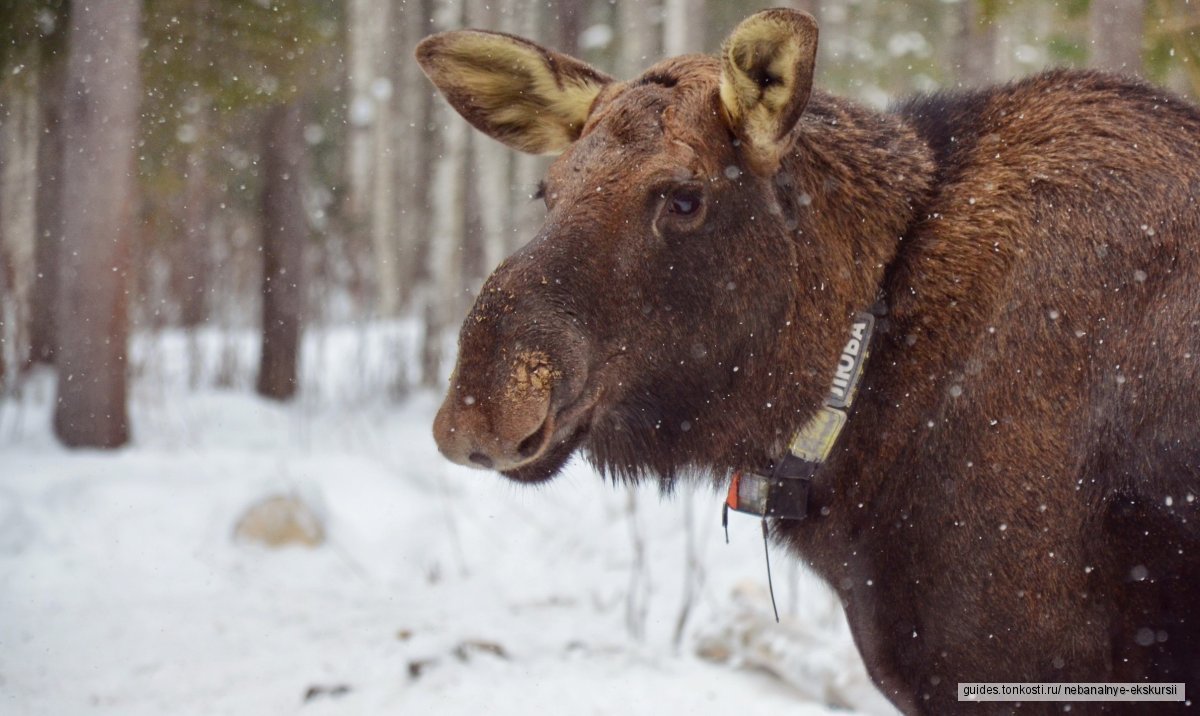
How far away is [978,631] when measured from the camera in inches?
94.5

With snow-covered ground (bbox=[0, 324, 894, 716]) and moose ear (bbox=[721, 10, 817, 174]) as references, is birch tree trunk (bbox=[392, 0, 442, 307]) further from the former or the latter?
moose ear (bbox=[721, 10, 817, 174])

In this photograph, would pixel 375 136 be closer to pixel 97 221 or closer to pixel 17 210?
pixel 17 210

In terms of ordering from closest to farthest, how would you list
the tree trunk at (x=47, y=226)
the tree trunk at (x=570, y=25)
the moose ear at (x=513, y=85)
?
the moose ear at (x=513, y=85), the tree trunk at (x=47, y=226), the tree trunk at (x=570, y=25)

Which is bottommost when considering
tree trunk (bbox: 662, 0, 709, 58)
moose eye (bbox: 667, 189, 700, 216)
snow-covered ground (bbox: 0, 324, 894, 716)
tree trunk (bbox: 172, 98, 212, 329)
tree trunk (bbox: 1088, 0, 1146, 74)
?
snow-covered ground (bbox: 0, 324, 894, 716)

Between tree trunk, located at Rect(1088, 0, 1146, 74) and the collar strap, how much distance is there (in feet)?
12.4

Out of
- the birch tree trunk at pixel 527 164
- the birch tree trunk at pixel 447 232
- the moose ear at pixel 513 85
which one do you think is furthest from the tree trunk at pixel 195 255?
the moose ear at pixel 513 85

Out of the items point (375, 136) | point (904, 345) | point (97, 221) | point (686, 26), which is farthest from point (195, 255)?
point (904, 345)

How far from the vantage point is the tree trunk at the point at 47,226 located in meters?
10.5

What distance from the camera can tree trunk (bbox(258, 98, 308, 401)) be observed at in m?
10.6

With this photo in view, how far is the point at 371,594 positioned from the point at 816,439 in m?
3.90

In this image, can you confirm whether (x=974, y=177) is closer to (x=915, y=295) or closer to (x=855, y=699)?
(x=915, y=295)

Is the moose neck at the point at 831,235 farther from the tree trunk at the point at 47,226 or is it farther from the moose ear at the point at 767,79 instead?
the tree trunk at the point at 47,226

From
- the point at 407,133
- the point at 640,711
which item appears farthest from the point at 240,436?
the point at 407,133

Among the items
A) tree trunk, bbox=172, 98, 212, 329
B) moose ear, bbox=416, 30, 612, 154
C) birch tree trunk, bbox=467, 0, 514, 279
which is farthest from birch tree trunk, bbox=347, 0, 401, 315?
moose ear, bbox=416, 30, 612, 154
